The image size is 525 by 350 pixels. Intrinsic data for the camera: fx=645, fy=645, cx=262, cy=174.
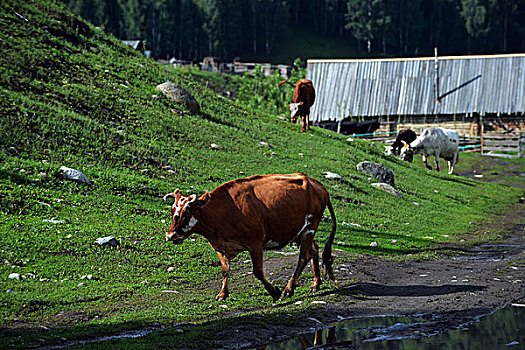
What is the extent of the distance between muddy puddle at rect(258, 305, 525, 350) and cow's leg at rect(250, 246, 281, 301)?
126 centimetres

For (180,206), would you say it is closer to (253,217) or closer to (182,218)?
(182,218)

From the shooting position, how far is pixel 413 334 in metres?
9.66

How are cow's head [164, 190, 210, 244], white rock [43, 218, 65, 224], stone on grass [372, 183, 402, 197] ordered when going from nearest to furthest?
cow's head [164, 190, 210, 244] → white rock [43, 218, 65, 224] → stone on grass [372, 183, 402, 197]

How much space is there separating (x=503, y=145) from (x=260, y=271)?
36.9m

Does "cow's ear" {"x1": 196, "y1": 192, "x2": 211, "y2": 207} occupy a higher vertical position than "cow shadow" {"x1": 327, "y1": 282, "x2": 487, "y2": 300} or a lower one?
higher

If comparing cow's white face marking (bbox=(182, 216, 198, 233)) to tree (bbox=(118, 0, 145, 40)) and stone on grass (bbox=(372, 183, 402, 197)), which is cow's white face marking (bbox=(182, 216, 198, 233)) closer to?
stone on grass (bbox=(372, 183, 402, 197))

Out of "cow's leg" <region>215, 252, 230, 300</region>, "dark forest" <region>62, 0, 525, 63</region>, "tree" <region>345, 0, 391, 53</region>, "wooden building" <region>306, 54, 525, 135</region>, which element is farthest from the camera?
"tree" <region>345, 0, 391, 53</region>

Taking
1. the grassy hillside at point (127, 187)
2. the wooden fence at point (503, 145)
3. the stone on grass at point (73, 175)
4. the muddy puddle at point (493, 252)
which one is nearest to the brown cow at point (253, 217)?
the grassy hillside at point (127, 187)

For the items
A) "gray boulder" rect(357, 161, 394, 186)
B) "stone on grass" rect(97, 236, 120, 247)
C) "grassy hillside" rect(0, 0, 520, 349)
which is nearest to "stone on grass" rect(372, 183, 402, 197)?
"grassy hillside" rect(0, 0, 520, 349)

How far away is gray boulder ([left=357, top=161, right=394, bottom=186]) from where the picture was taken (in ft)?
84.4

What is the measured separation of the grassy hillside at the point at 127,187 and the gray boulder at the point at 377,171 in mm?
595

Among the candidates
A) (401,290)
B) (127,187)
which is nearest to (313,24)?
(127,187)

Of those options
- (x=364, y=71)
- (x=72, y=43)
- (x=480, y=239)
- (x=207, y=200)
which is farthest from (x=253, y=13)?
(x=207, y=200)

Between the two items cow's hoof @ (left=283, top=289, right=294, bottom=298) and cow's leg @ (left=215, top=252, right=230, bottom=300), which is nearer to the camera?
cow's leg @ (left=215, top=252, right=230, bottom=300)
